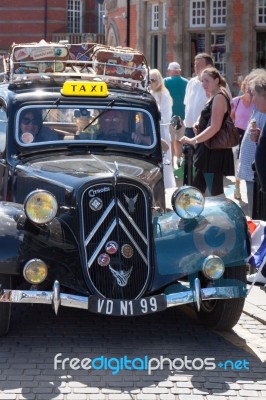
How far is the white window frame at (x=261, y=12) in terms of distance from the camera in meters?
25.7

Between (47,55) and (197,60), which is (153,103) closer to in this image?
(47,55)

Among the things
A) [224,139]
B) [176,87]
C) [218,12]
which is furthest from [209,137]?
[218,12]

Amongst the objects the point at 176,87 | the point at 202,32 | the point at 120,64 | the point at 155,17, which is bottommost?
the point at 176,87

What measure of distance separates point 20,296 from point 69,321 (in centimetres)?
100

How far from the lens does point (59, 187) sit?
720 cm

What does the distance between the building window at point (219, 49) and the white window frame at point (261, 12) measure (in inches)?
50.6

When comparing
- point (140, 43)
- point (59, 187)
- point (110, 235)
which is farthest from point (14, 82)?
point (140, 43)

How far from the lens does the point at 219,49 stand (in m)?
26.8

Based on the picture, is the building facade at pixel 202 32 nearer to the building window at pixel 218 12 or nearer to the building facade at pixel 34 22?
the building window at pixel 218 12

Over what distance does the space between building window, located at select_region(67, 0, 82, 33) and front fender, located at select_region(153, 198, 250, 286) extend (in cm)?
4619

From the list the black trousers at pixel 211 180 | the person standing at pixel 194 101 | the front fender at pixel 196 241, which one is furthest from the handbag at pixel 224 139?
the front fender at pixel 196 241

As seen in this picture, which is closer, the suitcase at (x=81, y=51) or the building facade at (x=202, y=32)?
the suitcase at (x=81, y=51)

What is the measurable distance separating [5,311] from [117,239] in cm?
94

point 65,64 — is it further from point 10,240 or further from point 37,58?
point 10,240
